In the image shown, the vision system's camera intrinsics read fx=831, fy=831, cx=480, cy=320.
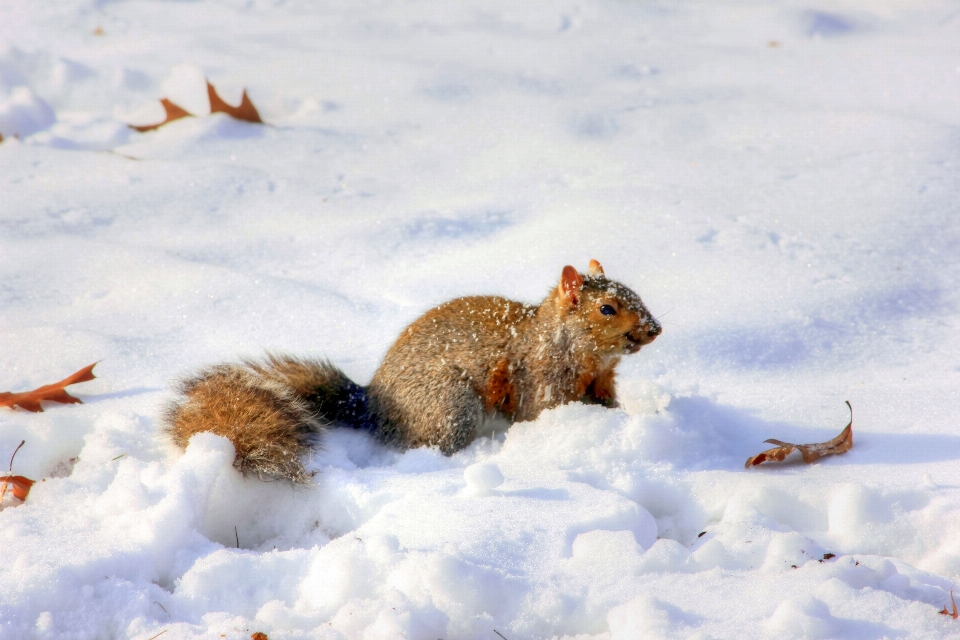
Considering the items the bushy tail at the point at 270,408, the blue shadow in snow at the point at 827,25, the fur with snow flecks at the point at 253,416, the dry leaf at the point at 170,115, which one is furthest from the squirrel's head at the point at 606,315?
the blue shadow in snow at the point at 827,25

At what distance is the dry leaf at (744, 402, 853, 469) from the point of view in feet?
8.07

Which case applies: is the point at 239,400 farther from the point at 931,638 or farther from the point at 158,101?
the point at 158,101

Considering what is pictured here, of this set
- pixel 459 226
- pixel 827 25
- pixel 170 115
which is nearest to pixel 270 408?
pixel 459 226

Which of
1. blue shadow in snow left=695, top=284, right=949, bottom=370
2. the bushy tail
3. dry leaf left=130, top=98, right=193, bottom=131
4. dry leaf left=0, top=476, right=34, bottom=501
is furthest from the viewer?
dry leaf left=130, top=98, right=193, bottom=131

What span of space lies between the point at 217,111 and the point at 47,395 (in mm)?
2712

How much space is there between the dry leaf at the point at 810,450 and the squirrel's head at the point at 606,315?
0.54 metres

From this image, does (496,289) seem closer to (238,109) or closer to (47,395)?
(47,395)

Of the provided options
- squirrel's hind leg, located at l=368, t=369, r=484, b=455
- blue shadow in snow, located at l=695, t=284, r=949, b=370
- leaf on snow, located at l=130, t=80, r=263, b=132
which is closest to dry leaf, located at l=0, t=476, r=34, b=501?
squirrel's hind leg, located at l=368, t=369, r=484, b=455

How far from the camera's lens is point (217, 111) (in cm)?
501

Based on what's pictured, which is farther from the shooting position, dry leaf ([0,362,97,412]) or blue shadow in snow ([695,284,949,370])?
blue shadow in snow ([695,284,949,370])

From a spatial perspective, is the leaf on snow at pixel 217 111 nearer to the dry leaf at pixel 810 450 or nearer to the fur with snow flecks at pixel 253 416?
the fur with snow flecks at pixel 253 416

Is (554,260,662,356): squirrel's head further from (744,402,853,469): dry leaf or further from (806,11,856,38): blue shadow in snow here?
(806,11,856,38): blue shadow in snow

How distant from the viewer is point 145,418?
101 inches

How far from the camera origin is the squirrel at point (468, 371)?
2650 millimetres
